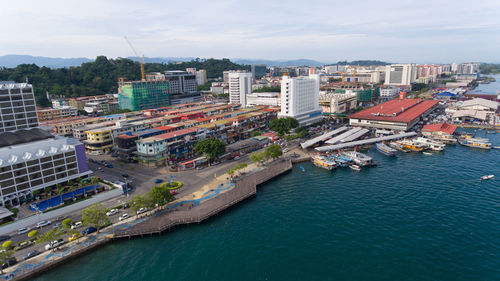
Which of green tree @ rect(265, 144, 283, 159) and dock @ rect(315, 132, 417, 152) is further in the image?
dock @ rect(315, 132, 417, 152)

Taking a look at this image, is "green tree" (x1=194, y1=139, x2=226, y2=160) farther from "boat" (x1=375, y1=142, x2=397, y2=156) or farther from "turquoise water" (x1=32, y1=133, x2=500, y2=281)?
"boat" (x1=375, y1=142, x2=397, y2=156)

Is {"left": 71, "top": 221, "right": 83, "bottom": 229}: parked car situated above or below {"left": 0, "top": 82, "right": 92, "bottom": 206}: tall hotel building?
below

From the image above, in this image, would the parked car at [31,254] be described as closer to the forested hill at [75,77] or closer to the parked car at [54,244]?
the parked car at [54,244]

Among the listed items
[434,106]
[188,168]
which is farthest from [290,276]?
[434,106]

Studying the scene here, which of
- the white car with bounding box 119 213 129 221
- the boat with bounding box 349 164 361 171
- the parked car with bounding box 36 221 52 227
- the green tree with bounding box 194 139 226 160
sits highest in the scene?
the green tree with bounding box 194 139 226 160

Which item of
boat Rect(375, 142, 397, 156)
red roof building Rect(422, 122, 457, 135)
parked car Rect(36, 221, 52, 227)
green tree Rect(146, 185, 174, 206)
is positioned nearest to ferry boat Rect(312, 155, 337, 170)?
boat Rect(375, 142, 397, 156)

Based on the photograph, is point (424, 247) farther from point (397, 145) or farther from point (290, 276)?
point (397, 145)

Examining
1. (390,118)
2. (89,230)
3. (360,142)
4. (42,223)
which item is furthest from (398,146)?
(42,223)
